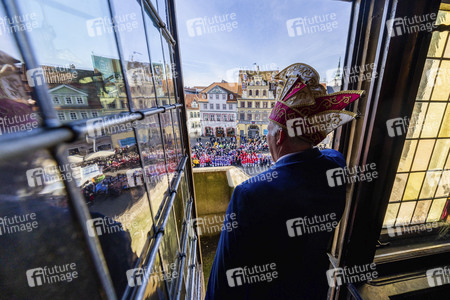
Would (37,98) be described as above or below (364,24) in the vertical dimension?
below

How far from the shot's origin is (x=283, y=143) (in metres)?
1.02

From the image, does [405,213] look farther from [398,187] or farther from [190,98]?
[190,98]

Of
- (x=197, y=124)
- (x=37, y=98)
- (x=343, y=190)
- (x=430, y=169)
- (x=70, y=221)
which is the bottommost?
(x=197, y=124)

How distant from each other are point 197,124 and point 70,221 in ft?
65.0

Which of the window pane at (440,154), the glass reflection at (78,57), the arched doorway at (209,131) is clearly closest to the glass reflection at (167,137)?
the glass reflection at (78,57)

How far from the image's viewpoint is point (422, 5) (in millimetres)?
972

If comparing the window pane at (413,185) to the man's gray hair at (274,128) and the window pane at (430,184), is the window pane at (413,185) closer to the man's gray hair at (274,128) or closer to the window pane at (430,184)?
the window pane at (430,184)

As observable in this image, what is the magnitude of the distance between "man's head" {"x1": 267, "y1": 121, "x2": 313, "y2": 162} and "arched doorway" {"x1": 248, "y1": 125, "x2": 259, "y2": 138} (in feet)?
56.1

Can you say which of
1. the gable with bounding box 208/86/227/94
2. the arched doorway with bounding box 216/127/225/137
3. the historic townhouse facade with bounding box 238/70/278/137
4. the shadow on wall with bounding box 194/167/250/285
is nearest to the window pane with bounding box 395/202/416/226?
the shadow on wall with bounding box 194/167/250/285

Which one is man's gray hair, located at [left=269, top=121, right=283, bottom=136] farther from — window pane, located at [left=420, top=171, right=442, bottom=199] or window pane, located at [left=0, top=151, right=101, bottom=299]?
window pane, located at [left=420, top=171, right=442, bottom=199]

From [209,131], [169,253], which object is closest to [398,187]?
[169,253]

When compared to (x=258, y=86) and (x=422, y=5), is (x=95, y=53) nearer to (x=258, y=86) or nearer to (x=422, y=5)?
(x=422, y=5)

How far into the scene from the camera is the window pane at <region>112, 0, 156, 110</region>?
721 mm

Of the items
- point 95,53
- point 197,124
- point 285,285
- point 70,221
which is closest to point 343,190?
point 285,285
